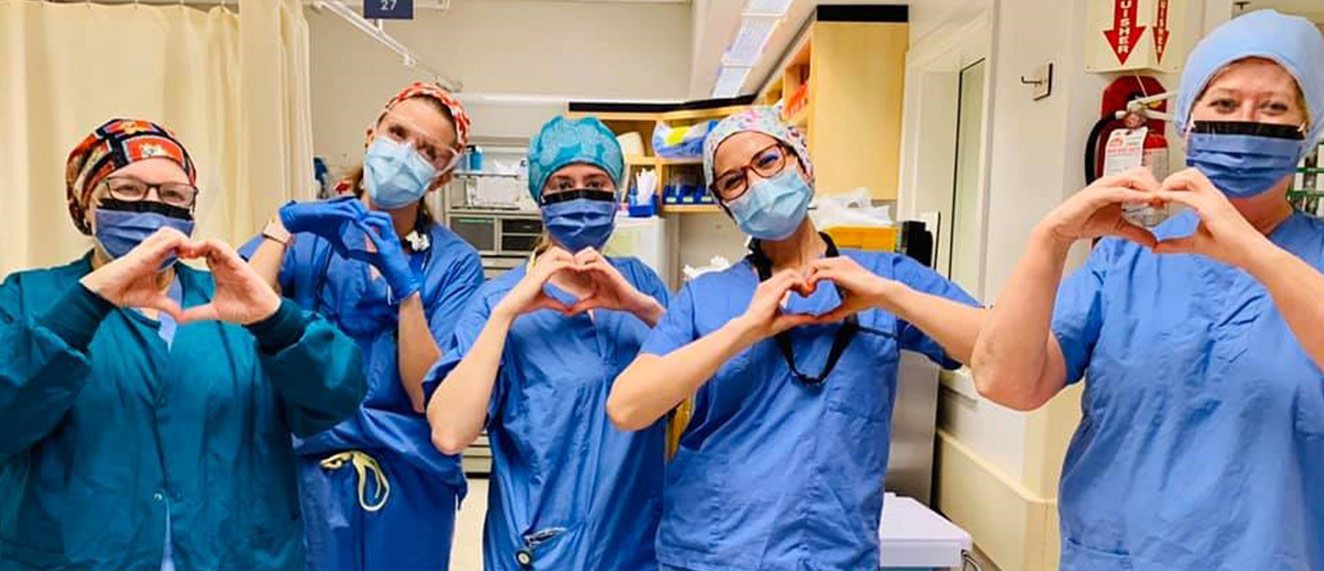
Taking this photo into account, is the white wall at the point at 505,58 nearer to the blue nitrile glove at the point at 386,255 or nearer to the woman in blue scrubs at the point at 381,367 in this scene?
the woman in blue scrubs at the point at 381,367

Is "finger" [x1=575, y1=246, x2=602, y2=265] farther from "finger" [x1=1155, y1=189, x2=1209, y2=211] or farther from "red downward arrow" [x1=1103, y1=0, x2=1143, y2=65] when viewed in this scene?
"red downward arrow" [x1=1103, y1=0, x2=1143, y2=65]

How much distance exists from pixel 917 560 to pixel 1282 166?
1.28 m

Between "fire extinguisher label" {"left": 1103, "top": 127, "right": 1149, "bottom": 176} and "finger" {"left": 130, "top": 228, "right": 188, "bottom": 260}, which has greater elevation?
"fire extinguisher label" {"left": 1103, "top": 127, "right": 1149, "bottom": 176}

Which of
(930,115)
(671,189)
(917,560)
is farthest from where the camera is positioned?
(671,189)

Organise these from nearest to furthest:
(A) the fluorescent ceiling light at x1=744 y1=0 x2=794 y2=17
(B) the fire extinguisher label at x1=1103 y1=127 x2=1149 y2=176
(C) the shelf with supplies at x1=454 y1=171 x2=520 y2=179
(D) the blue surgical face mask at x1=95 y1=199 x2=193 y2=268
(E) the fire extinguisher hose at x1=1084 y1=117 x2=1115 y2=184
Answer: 1. (D) the blue surgical face mask at x1=95 y1=199 x2=193 y2=268
2. (B) the fire extinguisher label at x1=1103 y1=127 x2=1149 y2=176
3. (E) the fire extinguisher hose at x1=1084 y1=117 x2=1115 y2=184
4. (A) the fluorescent ceiling light at x1=744 y1=0 x2=794 y2=17
5. (C) the shelf with supplies at x1=454 y1=171 x2=520 y2=179

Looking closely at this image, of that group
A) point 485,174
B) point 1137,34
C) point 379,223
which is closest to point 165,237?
point 379,223

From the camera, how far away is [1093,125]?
1768 millimetres

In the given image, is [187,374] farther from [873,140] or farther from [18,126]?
[873,140]

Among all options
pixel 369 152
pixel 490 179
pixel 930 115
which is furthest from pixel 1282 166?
pixel 490 179

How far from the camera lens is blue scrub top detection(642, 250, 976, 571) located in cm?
117

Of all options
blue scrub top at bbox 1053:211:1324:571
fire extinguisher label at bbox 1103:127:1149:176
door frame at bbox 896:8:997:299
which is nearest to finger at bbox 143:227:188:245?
blue scrub top at bbox 1053:211:1324:571

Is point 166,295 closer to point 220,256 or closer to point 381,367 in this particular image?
point 220,256

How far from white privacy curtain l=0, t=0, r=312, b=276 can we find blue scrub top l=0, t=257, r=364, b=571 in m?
1.66

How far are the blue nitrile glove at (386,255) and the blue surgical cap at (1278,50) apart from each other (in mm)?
1146
